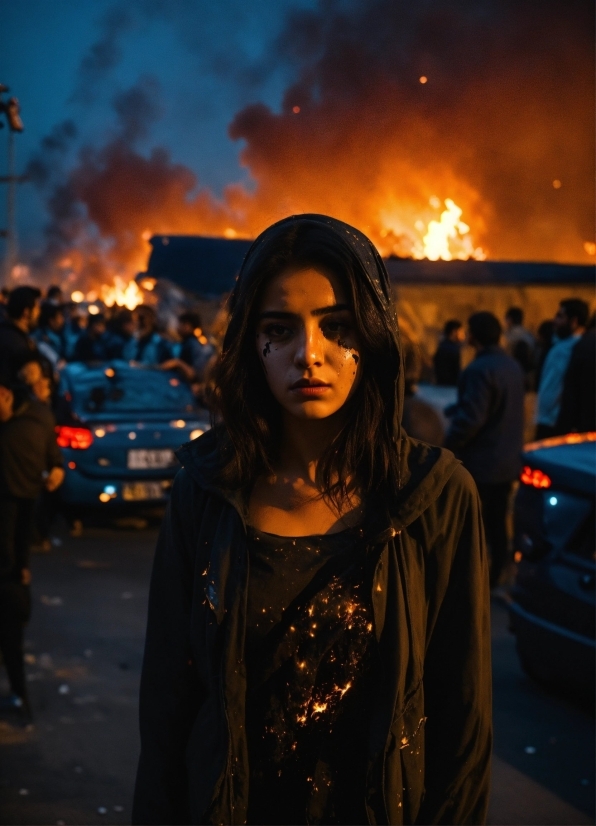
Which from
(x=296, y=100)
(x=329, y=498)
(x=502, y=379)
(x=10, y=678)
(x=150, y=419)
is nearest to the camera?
(x=329, y=498)

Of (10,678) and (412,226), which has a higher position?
(412,226)

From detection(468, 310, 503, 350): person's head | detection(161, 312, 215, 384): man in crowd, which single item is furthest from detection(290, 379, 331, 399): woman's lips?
detection(161, 312, 215, 384): man in crowd

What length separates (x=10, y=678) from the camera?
566 centimetres

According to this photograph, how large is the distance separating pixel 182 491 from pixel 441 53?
119ft

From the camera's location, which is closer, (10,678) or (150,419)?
(10,678)

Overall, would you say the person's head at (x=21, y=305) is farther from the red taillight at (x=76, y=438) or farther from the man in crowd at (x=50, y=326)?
the man in crowd at (x=50, y=326)

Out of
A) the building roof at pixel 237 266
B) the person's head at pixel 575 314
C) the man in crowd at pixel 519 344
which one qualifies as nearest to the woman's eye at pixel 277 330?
the person's head at pixel 575 314

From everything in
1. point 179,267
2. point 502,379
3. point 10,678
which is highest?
point 179,267

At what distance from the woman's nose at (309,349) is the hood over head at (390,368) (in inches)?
5.4

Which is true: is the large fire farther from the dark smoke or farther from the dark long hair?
the dark long hair

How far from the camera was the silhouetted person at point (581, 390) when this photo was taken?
884 centimetres

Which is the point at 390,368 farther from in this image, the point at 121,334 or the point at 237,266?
the point at 237,266

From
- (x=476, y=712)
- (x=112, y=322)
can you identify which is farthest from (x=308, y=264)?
(x=112, y=322)

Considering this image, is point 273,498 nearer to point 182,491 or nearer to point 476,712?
point 182,491
